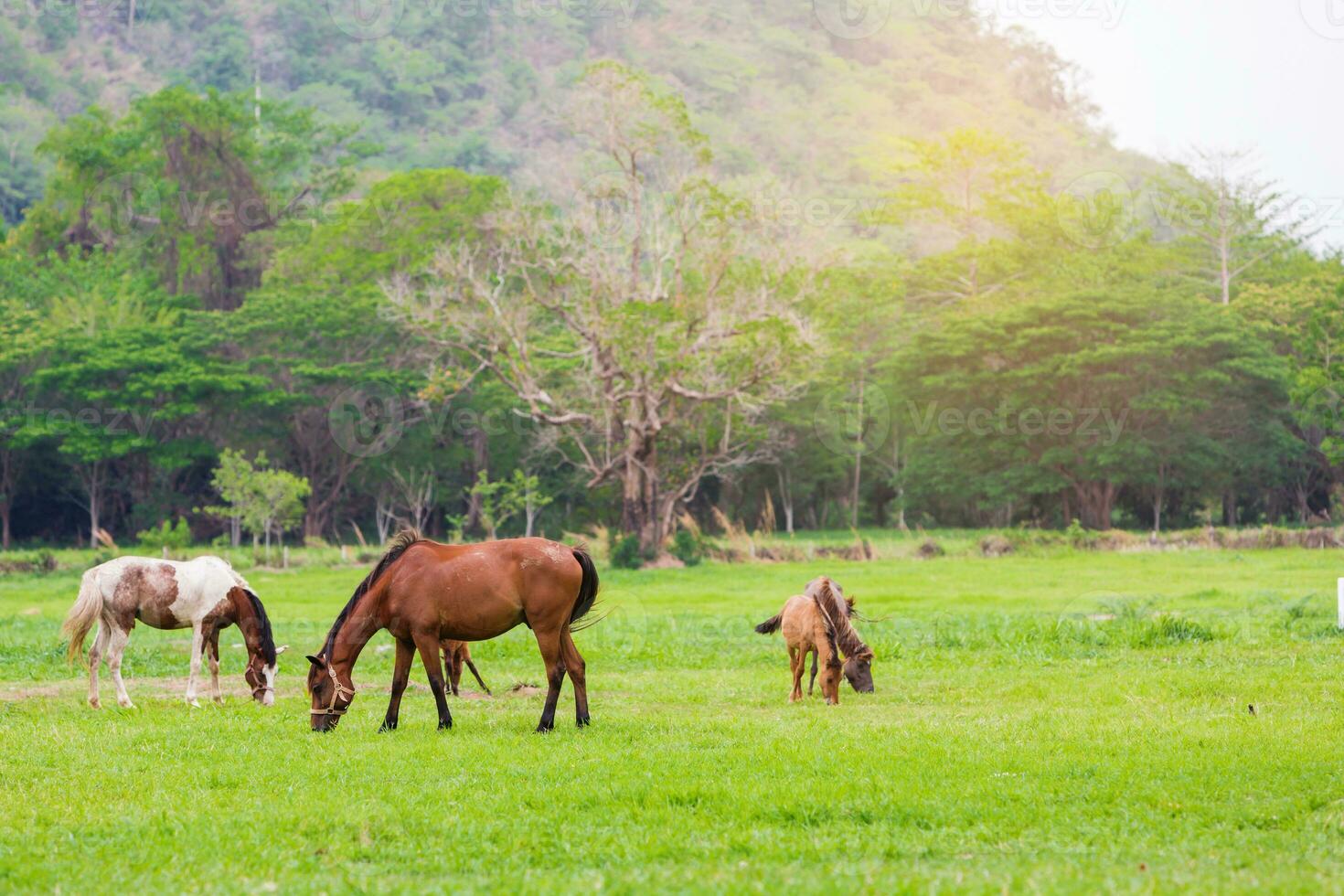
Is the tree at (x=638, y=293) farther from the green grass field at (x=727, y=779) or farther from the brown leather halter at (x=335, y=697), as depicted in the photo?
the brown leather halter at (x=335, y=697)

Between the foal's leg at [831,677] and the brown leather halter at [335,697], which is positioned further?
the foal's leg at [831,677]

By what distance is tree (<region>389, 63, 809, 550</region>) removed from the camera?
40.9 meters

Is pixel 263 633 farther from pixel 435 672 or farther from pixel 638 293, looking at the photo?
pixel 638 293

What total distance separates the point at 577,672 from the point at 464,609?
47.5 inches

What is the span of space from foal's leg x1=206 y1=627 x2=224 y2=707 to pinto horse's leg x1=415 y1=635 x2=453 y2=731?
319 centimetres

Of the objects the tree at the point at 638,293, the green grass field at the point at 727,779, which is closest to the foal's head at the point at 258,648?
the green grass field at the point at 727,779

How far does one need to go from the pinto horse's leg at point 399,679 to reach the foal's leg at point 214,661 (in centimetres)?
277

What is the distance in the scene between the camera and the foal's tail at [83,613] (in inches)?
542

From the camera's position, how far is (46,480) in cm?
5975

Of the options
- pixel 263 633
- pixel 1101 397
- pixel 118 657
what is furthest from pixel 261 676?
pixel 1101 397

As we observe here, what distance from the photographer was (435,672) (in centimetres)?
1212

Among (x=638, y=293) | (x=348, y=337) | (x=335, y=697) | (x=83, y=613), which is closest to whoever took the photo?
(x=335, y=697)

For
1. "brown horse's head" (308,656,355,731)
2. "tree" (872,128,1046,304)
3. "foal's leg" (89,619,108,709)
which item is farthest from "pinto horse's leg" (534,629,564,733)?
"tree" (872,128,1046,304)

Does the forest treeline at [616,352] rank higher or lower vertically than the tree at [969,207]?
lower
